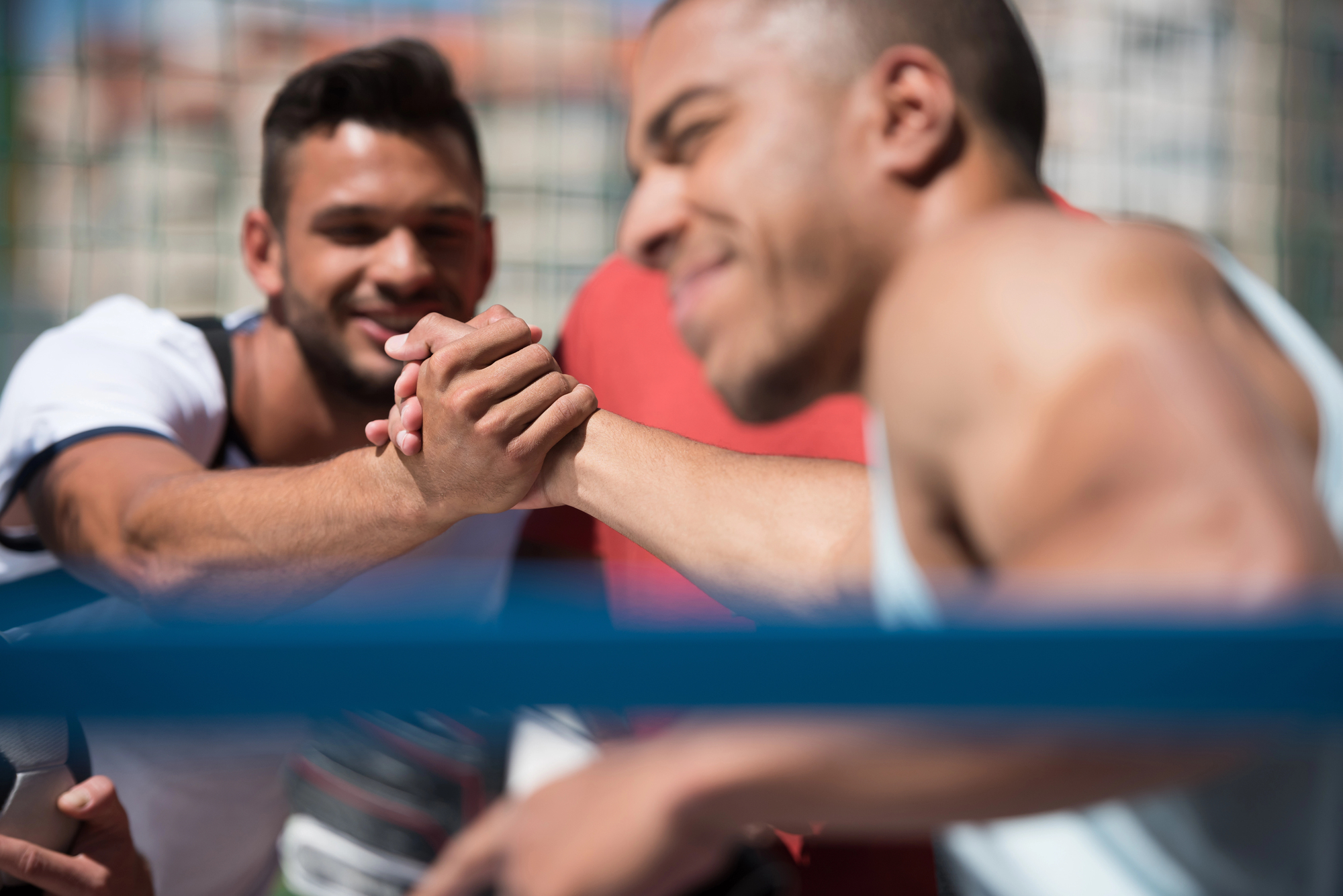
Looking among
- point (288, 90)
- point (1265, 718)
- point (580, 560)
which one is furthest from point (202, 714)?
point (288, 90)

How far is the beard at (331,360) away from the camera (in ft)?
4.73

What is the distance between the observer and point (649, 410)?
4.72 feet

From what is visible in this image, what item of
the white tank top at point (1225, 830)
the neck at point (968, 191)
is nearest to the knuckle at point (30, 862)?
the white tank top at point (1225, 830)

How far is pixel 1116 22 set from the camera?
311cm

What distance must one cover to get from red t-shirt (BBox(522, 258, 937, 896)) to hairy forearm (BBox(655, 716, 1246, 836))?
0.69 m

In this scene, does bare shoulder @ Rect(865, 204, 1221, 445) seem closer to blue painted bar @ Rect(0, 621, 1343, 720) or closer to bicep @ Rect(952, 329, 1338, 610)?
bicep @ Rect(952, 329, 1338, 610)

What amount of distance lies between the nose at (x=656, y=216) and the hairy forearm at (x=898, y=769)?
2.19 feet

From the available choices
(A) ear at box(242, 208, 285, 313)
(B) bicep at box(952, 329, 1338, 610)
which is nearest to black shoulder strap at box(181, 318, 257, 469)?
(A) ear at box(242, 208, 285, 313)

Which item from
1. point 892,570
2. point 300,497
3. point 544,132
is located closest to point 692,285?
point 892,570

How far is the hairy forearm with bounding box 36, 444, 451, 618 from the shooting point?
1067 millimetres

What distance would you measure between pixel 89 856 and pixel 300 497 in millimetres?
527

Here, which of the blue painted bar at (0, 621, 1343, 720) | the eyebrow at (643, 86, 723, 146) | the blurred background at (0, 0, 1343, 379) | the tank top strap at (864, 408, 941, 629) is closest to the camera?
the blue painted bar at (0, 621, 1343, 720)

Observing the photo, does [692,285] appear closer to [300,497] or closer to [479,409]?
[479,409]

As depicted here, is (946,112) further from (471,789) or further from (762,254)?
(471,789)
